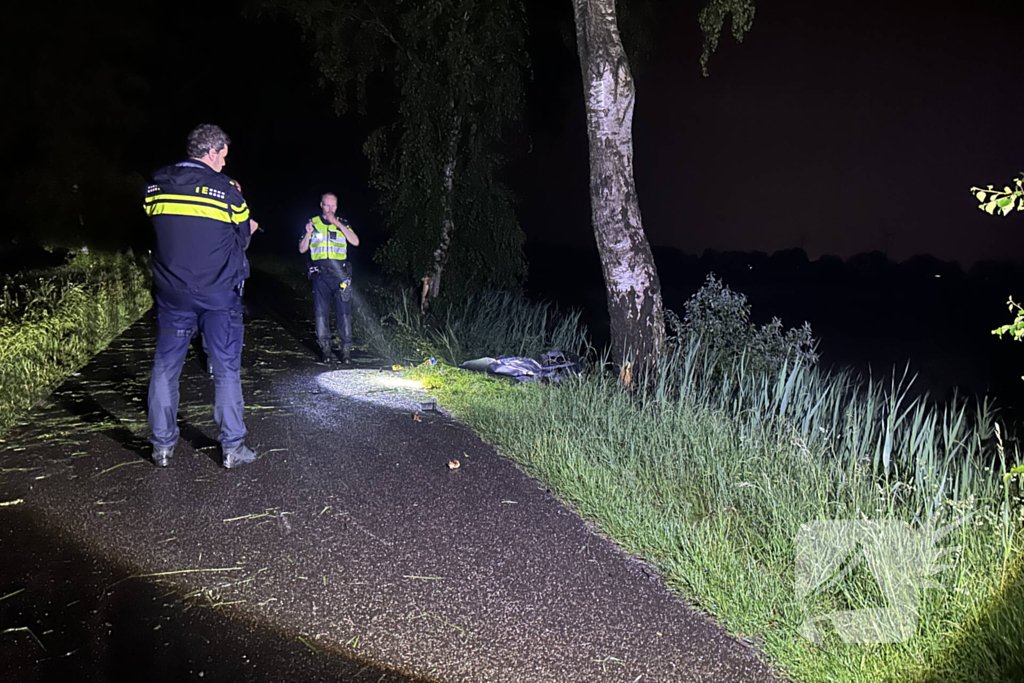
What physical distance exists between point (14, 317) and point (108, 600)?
309 inches

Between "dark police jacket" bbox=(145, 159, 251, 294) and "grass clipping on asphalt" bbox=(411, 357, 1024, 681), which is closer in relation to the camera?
"grass clipping on asphalt" bbox=(411, 357, 1024, 681)

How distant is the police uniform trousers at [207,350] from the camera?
5242 mm

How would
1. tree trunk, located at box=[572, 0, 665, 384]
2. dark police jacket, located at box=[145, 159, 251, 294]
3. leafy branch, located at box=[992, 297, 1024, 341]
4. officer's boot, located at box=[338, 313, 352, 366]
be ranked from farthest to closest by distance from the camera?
1. officer's boot, located at box=[338, 313, 352, 366]
2. tree trunk, located at box=[572, 0, 665, 384]
3. dark police jacket, located at box=[145, 159, 251, 294]
4. leafy branch, located at box=[992, 297, 1024, 341]

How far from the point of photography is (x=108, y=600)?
3.57 meters

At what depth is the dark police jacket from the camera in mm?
5039

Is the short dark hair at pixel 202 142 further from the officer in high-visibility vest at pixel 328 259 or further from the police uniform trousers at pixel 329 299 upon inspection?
the police uniform trousers at pixel 329 299

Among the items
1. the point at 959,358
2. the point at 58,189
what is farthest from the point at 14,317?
the point at 959,358

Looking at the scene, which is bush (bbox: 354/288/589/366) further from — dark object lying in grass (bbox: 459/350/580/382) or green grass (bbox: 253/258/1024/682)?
green grass (bbox: 253/258/1024/682)

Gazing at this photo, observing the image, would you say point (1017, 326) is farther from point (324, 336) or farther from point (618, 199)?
point (324, 336)

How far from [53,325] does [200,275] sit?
18.5ft

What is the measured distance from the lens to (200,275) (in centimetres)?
514

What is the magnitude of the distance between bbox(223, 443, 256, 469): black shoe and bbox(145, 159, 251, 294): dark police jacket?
1.12 m

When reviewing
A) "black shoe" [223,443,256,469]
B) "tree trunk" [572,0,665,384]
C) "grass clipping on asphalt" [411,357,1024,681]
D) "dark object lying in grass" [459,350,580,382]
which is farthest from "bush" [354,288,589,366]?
"black shoe" [223,443,256,469]

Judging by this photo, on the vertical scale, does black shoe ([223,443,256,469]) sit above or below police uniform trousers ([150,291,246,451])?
below
